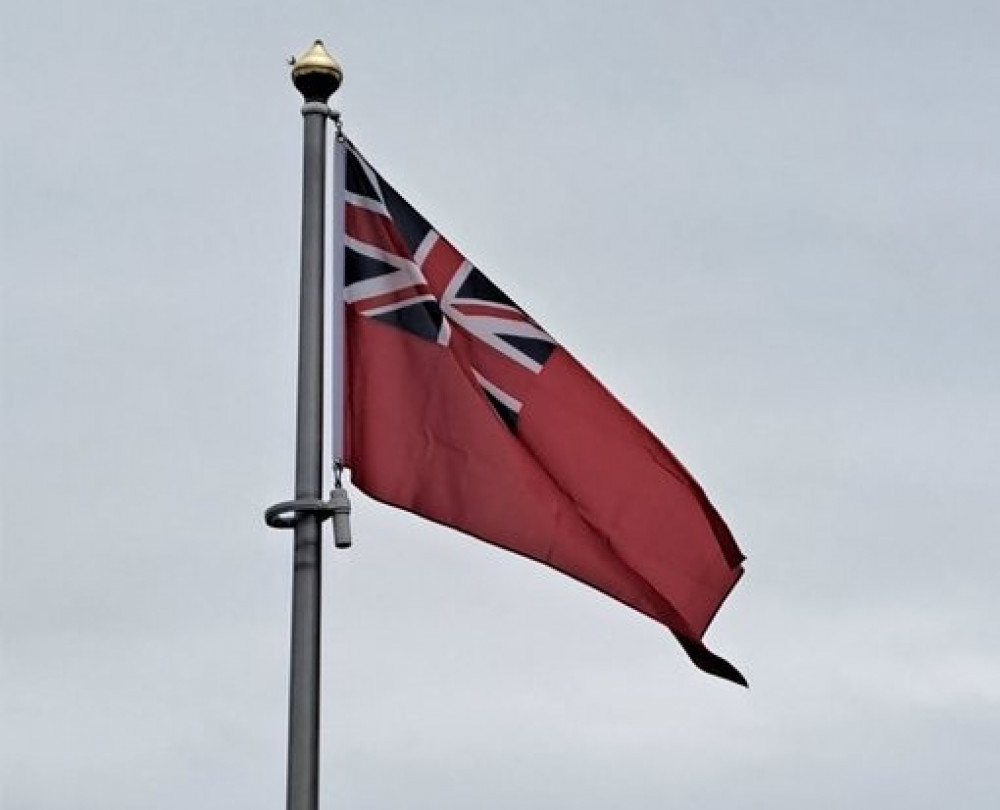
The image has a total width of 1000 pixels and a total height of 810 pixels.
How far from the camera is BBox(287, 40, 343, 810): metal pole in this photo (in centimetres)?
1287

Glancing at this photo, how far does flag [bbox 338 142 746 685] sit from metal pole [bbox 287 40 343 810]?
0.53 meters

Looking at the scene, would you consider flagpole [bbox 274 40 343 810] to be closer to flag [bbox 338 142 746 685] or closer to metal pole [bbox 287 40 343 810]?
metal pole [bbox 287 40 343 810]

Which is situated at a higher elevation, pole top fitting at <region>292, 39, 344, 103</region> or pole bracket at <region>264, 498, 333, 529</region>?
pole top fitting at <region>292, 39, 344, 103</region>

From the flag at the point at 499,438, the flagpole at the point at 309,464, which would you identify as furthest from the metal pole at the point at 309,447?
the flag at the point at 499,438

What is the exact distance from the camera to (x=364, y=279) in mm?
14969

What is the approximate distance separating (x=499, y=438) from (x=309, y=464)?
1.63 m

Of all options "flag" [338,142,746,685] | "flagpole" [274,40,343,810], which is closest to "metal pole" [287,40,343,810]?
"flagpole" [274,40,343,810]

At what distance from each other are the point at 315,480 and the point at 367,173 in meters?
2.62

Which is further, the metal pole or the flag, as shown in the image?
the flag

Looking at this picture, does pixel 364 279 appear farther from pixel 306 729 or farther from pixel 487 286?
pixel 306 729

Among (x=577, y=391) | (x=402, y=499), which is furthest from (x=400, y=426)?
(x=577, y=391)

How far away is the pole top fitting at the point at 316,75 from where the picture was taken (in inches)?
584

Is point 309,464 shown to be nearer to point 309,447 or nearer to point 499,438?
point 309,447

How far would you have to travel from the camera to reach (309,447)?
44.8 ft
